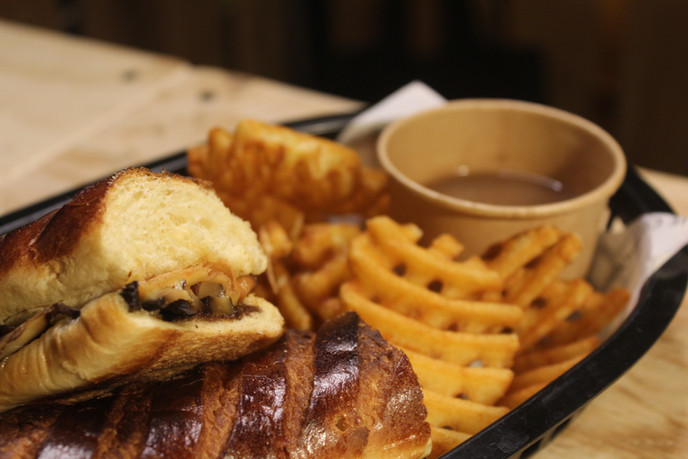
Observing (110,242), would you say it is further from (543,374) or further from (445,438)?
(543,374)

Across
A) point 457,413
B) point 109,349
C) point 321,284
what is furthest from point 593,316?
point 109,349

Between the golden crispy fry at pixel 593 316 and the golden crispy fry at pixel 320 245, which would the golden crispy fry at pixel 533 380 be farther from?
the golden crispy fry at pixel 320 245

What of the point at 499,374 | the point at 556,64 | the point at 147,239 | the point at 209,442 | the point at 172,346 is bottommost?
the point at 556,64

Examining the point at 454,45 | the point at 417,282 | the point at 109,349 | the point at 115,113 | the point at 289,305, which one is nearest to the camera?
the point at 109,349

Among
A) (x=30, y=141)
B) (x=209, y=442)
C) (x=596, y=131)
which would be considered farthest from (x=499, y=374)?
(x=30, y=141)

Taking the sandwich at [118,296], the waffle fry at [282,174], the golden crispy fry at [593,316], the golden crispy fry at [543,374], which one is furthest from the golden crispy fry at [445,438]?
the waffle fry at [282,174]

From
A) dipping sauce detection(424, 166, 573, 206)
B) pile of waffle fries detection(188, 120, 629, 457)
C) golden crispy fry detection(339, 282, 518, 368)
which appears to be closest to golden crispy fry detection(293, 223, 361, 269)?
pile of waffle fries detection(188, 120, 629, 457)

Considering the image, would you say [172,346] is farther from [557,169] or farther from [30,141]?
[30,141]
